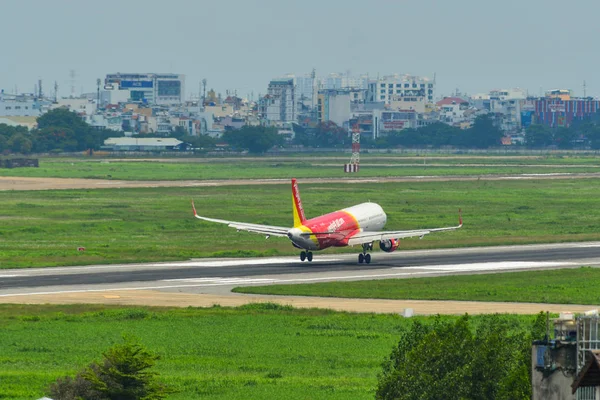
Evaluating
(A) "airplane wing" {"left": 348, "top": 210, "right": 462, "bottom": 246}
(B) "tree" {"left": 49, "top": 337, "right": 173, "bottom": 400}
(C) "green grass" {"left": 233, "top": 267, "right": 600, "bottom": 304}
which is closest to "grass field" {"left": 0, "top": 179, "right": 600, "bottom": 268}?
(A) "airplane wing" {"left": 348, "top": 210, "right": 462, "bottom": 246}

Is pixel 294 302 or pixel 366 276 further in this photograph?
pixel 366 276

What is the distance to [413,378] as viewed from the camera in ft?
119

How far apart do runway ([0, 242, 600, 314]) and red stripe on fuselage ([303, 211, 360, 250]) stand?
5.57ft

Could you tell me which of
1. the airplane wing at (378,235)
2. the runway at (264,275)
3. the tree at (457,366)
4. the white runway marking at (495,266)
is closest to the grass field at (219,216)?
the runway at (264,275)

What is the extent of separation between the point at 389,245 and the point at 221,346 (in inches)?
1888

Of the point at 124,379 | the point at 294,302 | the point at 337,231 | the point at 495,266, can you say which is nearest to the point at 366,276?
the point at 337,231

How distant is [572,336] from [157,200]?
154 m

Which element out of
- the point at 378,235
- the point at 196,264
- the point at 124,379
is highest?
the point at 124,379

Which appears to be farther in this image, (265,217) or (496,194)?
(496,194)

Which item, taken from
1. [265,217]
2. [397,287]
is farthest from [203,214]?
[397,287]

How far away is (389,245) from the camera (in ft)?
354

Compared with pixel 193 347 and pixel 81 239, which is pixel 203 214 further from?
pixel 193 347

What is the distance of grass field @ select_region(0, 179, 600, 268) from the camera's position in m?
114

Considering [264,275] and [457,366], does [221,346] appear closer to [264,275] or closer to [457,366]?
[457,366]
